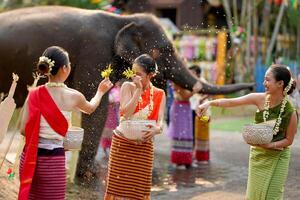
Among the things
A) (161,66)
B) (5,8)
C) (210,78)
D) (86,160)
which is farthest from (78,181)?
(210,78)

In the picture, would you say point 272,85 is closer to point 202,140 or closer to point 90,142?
point 90,142

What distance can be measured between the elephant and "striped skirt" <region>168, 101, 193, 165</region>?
931mm

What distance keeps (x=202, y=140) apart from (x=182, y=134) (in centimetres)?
62

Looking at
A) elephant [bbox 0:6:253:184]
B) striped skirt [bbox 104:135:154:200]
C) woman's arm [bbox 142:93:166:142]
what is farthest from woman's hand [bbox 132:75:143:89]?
elephant [bbox 0:6:253:184]

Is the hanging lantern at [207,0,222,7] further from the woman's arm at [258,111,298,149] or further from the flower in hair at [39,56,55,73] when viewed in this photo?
the flower in hair at [39,56,55,73]

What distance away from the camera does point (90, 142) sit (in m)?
7.74

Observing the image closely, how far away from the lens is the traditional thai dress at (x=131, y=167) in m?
5.25

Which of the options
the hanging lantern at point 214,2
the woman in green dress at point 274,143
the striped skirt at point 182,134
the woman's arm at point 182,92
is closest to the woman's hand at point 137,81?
the woman in green dress at point 274,143

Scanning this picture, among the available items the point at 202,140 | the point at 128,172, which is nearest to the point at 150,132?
the point at 128,172

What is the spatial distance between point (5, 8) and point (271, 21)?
14.5 m

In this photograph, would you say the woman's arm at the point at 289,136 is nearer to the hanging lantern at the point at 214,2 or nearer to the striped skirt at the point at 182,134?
the striped skirt at the point at 182,134

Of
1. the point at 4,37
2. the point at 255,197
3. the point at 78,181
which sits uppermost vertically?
the point at 4,37

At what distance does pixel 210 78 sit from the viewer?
834 inches

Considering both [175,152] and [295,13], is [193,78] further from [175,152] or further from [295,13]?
[295,13]
